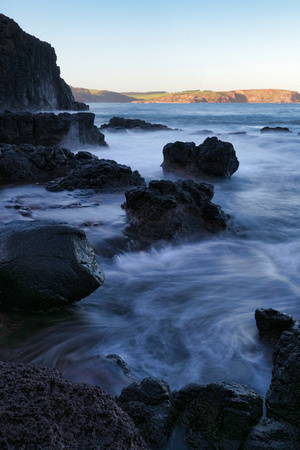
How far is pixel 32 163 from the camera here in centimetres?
959

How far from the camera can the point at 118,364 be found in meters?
2.79

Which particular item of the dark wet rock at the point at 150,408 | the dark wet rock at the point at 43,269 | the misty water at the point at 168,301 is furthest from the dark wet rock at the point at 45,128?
the dark wet rock at the point at 150,408

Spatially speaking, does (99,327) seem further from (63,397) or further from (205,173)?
(205,173)

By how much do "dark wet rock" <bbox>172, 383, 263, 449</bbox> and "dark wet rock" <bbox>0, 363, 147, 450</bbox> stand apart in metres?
0.44

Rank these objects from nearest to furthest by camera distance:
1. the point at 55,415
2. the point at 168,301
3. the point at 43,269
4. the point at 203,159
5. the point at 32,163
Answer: the point at 55,415 → the point at 43,269 → the point at 168,301 → the point at 32,163 → the point at 203,159

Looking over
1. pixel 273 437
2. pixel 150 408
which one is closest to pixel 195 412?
pixel 150 408

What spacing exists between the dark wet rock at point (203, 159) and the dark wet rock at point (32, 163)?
9.11 feet

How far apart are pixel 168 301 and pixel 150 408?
2.17 meters

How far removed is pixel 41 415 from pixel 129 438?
15.3 inches

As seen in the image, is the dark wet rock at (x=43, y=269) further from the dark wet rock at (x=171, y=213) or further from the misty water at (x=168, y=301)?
the dark wet rock at (x=171, y=213)

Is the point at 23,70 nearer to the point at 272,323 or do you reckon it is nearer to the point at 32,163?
the point at 32,163

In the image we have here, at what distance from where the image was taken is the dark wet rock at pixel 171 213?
5.89 m

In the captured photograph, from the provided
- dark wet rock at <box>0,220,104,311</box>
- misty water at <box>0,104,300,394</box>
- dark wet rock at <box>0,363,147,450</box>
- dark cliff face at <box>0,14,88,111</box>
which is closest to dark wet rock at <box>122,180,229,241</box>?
misty water at <box>0,104,300,394</box>

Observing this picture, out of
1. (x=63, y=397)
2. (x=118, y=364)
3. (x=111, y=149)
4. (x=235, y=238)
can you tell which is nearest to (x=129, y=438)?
(x=63, y=397)
